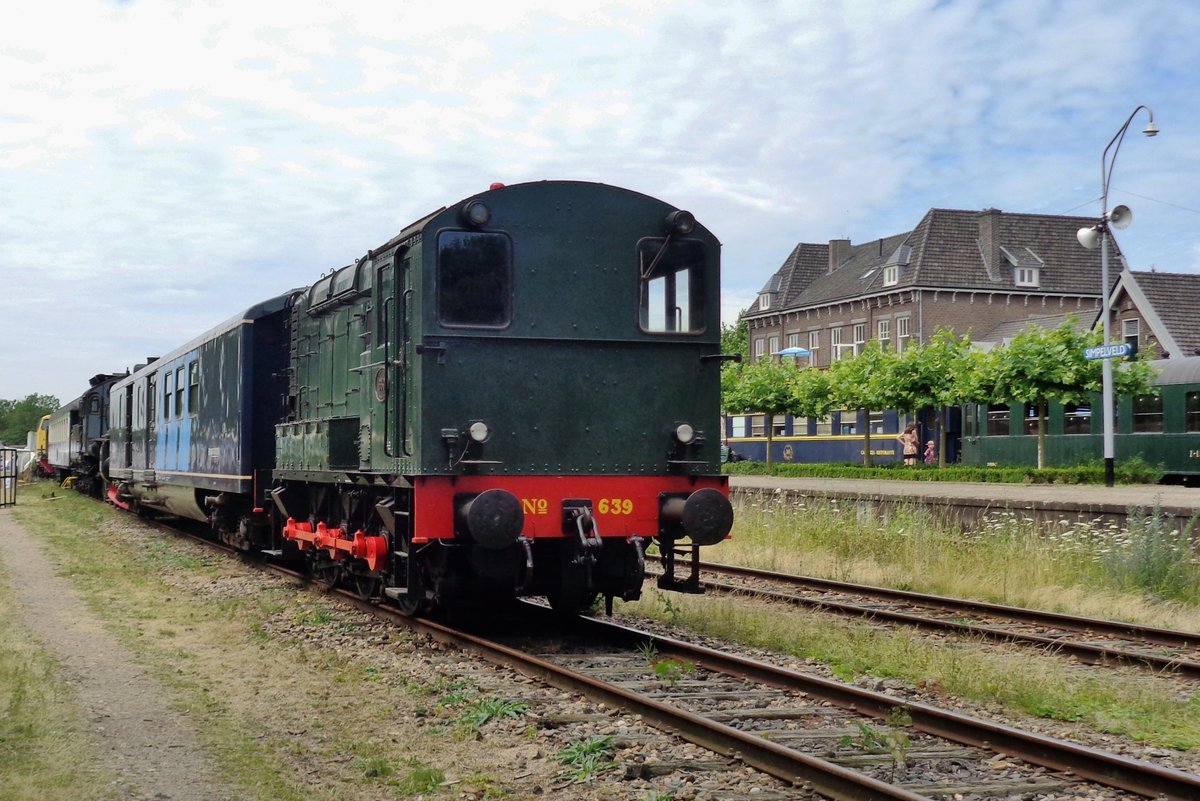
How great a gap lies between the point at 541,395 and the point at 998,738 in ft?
14.4

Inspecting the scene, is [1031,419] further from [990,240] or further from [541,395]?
[541,395]

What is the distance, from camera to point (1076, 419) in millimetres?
32812

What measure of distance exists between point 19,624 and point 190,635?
1806 millimetres

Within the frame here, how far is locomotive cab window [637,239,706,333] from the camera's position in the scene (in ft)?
31.9

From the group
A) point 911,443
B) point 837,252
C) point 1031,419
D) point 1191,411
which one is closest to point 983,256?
point 837,252

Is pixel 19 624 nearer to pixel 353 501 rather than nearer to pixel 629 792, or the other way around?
pixel 353 501

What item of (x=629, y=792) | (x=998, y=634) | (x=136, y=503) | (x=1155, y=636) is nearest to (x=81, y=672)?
(x=629, y=792)

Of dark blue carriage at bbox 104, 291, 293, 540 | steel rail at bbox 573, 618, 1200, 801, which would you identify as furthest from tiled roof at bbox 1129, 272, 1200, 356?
steel rail at bbox 573, 618, 1200, 801

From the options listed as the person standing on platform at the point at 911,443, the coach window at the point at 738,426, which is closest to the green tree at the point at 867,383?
the person standing on platform at the point at 911,443

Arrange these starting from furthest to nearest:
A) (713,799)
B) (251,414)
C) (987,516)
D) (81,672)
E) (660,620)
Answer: (987,516) → (251,414) → (660,620) → (81,672) → (713,799)

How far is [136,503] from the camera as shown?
87.7 feet

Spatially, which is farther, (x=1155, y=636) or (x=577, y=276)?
(x=1155, y=636)

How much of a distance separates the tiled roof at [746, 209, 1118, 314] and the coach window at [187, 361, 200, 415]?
43260 mm

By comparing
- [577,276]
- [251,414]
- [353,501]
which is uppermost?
[577,276]
